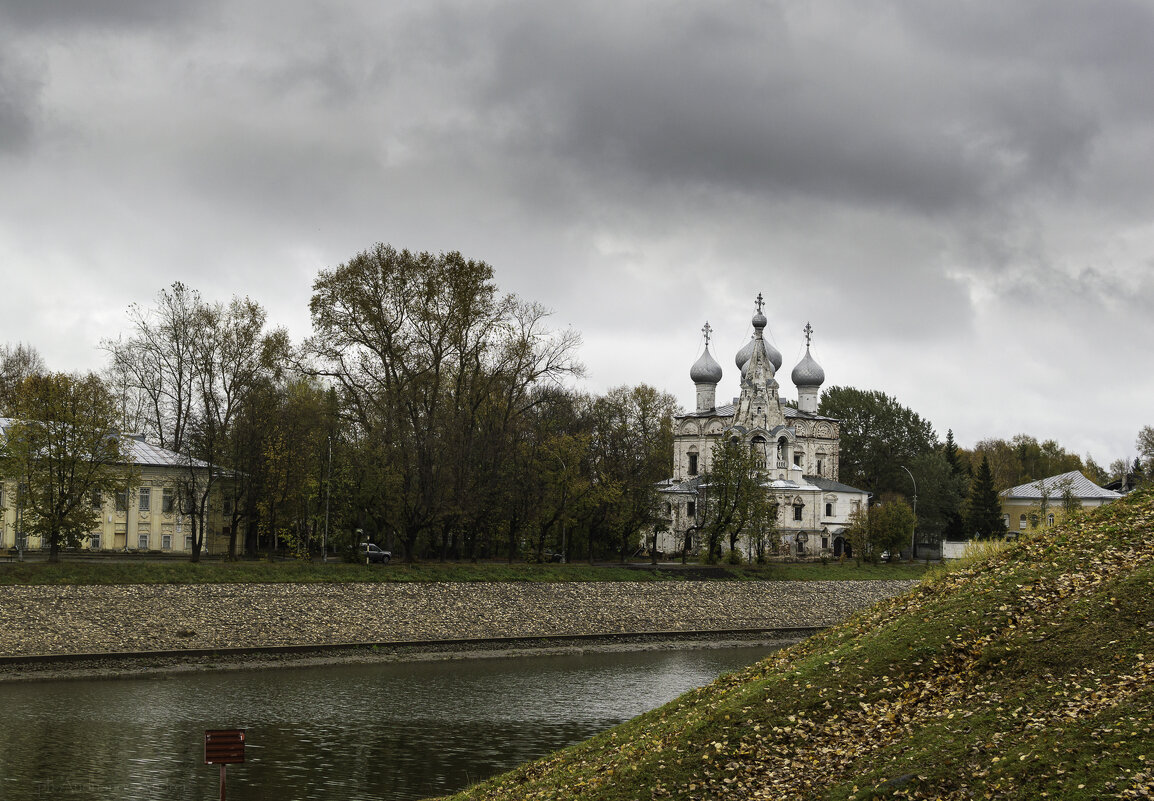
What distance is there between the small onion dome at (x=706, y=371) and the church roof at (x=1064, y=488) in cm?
2452

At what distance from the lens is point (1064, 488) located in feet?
288

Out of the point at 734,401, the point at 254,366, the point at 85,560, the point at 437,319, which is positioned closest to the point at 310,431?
the point at 254,366

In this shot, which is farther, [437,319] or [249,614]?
[437,319]

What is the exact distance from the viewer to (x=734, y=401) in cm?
9150

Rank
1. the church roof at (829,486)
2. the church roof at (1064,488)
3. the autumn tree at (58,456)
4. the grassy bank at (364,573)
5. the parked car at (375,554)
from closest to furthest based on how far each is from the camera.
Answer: the grassy bank at (364,573)
the autumn tree at (58,456)
the parked car at (375,554)
the church roof at (829,486)
the church roof at (1064,488)

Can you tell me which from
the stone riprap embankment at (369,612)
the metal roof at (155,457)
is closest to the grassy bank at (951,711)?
the stone riprap embankment at (369,612)

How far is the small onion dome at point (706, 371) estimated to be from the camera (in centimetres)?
9125

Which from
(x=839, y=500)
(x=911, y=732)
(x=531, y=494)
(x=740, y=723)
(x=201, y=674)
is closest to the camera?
(x=911, y=732)

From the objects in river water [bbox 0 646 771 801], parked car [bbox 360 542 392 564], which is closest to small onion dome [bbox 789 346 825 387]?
parked car [bbox 360 542 392 564]

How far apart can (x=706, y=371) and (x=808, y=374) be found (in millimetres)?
8403

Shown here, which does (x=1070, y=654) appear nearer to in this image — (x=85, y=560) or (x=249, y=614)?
(x=249, y=614)

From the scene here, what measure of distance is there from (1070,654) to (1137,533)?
3.96 meters

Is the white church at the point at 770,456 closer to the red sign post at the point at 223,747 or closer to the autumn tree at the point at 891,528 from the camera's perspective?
the autumn tree at the point at 891,528

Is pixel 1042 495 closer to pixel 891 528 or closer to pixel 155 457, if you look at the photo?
pixel 891 528
